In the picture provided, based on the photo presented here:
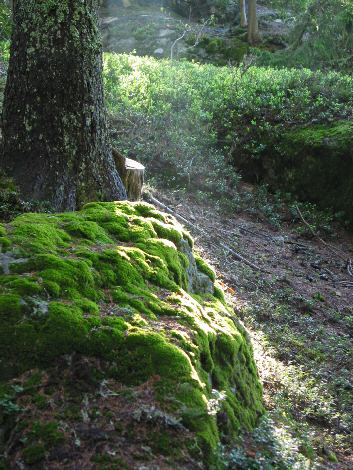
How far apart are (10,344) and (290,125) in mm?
11388

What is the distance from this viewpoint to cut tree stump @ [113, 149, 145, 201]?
6406 millimetres

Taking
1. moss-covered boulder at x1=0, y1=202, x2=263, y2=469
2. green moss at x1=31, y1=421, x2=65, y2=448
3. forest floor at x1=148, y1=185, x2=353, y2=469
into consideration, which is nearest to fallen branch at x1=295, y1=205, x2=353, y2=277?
forest floor at x1=148, y1=185, x2=353, y2=469

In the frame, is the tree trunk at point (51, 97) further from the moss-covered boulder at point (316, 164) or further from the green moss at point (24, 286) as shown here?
the moss-covered boulder at point (316, 164)

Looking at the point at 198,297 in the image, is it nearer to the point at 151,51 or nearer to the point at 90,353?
the point at 90,353

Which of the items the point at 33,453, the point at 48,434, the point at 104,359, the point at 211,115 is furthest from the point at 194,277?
the point at 211,115

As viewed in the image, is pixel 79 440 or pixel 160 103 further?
pixel 160 103

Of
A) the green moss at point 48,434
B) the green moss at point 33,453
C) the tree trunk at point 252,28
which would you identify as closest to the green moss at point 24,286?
the green moss at point 48,434

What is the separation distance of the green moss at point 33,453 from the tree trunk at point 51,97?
357cm

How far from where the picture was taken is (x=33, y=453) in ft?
6.43

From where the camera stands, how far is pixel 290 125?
480 inches

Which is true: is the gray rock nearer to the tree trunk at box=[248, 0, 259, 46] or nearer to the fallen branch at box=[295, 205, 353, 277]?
the fallen branch at box=[295, 205, 353, 277]

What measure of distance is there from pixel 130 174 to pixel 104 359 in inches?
170

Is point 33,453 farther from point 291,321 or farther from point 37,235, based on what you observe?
point 291,321

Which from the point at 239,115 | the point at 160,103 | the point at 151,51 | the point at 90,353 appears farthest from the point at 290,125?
the point at 151,51
